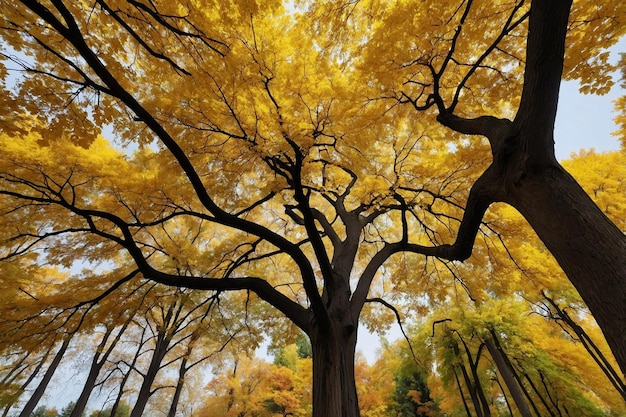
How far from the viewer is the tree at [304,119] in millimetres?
2053

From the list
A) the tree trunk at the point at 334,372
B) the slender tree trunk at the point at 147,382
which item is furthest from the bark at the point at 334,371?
the slender tree trunk at the point at 147,382

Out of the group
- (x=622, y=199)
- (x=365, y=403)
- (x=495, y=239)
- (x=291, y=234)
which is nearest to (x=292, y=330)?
(x=291, y=234)

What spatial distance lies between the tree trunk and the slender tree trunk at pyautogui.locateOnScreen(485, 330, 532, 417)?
8087 millimetres

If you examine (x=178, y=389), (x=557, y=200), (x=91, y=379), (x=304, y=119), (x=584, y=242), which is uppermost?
(x=304, y=119)

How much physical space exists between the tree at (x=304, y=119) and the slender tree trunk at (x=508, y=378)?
7.74 m

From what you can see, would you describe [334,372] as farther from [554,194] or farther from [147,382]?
[147,382]

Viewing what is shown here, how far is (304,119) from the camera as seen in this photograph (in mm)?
3949

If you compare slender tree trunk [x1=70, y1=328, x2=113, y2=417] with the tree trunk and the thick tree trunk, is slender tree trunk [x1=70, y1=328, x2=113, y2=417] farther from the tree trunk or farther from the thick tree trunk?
the thick tree trunk

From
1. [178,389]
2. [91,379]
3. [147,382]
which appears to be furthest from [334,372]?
[91,379]

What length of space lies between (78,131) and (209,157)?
5.59 feet

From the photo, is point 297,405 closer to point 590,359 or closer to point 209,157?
point 590,359

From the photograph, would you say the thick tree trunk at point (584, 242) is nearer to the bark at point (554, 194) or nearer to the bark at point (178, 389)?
the bark at point (554, 194)

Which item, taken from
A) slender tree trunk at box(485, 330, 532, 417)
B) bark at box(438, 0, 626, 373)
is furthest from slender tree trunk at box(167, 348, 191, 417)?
bark at box(438, 0, 626, 373)

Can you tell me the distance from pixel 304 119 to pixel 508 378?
10691 mm
